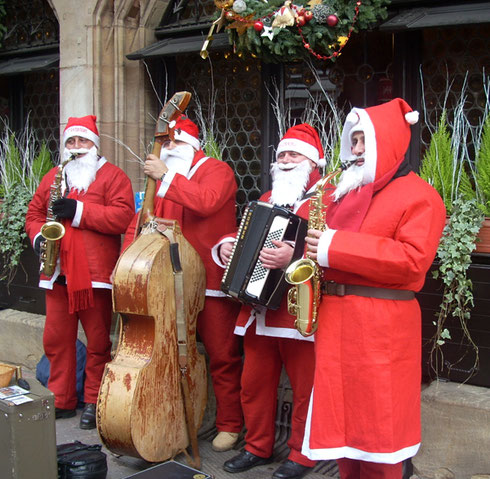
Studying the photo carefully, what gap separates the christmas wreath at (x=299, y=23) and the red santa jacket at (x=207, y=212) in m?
0.89

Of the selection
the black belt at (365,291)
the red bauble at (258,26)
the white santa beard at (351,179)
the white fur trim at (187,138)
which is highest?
the red bauble at (258,26)

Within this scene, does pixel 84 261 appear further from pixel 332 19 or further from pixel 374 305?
pixel 374 305

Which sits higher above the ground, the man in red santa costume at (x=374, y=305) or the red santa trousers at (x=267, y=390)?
the man in red santa costume at (x=374, y=305)

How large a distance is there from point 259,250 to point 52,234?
174 cm

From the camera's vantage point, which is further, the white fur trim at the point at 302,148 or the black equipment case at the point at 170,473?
the white fur trim at the point at 302,148

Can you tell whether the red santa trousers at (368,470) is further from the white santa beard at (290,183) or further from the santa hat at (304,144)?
the santa hat at (304,144)

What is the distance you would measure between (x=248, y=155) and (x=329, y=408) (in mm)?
3196

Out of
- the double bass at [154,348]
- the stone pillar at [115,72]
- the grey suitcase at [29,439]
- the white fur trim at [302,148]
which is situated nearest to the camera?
the grey suitcase at [29,439]

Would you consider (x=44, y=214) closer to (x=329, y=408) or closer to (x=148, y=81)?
(x=148, y=81)

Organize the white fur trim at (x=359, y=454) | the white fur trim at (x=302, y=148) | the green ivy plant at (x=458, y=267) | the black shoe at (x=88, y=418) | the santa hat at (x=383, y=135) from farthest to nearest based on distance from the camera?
the black shoe at (x=88, y=418) < the white fur trim at (x=302, y=148) < the green ivy plant at (x=458, y=267) < the santa hat at (x=383, y=135) < the white fur trim at (x=359, y=454)

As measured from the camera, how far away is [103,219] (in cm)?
503

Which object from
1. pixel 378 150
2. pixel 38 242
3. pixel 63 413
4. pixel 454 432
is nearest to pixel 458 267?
pixel 454 432

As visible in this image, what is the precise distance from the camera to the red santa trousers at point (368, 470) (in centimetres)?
329

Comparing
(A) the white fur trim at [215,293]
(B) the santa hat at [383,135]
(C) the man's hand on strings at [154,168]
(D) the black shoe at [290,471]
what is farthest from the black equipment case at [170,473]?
(C) the man's hand on strings at [154,168]
